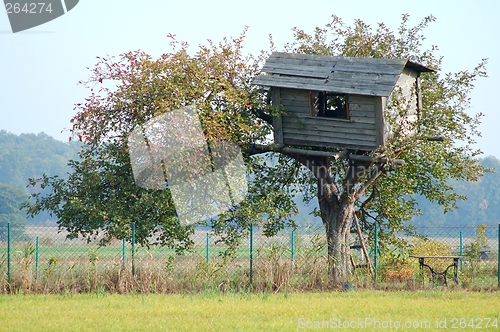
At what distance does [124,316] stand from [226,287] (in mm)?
3755

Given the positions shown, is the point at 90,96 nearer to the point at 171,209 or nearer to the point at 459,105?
the point at 171,209

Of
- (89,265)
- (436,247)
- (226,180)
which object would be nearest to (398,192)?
(436,247)

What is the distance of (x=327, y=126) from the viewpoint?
622 inches

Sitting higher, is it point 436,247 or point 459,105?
point 459,105

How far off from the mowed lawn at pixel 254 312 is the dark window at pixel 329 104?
4421mm

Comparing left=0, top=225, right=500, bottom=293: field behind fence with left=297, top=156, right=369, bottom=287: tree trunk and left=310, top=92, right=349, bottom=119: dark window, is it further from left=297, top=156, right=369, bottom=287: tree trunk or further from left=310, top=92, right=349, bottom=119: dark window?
left=310, top=92, right=349, bottom=119: dark window

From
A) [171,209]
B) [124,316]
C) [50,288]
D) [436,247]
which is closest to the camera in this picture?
[124,316]

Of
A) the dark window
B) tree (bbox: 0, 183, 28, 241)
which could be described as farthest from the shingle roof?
tree (bbox: 0, 183, 28, 241)

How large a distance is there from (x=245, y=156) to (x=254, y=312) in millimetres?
5603

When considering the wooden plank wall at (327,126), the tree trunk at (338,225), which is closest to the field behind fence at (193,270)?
the tree trunk at (338,225)

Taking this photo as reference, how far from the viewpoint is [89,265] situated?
1477cm

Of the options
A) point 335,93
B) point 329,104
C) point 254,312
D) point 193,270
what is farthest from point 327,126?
point 254,312

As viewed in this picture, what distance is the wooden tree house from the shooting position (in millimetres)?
15242

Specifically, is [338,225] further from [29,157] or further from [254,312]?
[29,157]
